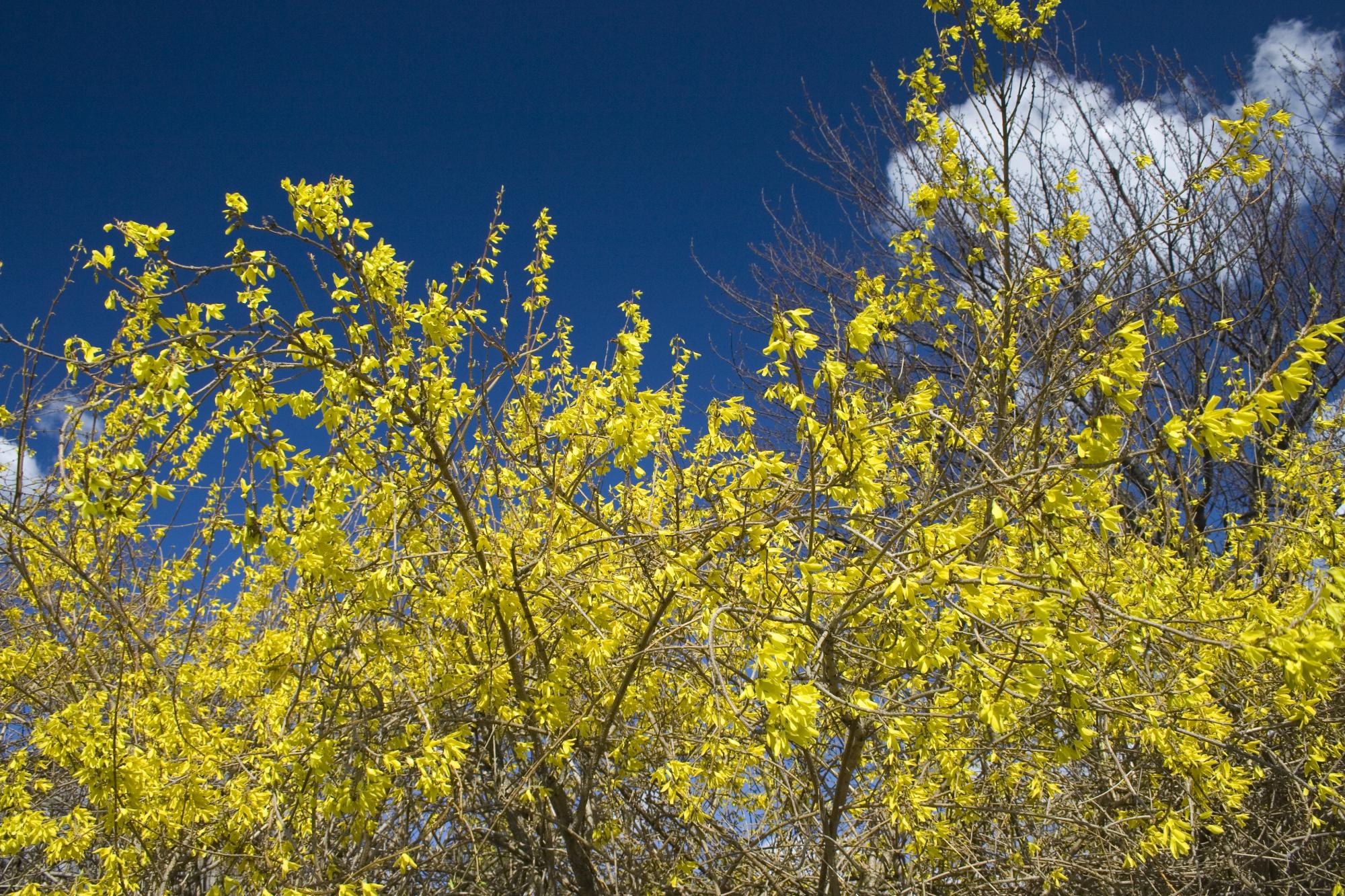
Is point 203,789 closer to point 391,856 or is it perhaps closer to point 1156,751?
point 391,856

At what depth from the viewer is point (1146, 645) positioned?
2613 mm

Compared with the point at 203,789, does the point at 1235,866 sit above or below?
below

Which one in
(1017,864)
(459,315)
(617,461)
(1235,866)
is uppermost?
(459,315)

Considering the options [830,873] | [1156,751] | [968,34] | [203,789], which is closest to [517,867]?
[203,789]

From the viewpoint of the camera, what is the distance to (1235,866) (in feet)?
12.5

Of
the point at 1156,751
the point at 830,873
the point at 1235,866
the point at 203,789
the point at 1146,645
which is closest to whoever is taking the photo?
the point at 1146,645

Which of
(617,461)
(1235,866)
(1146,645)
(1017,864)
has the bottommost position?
(1235,866)

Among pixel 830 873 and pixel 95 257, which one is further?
pixel 830 873

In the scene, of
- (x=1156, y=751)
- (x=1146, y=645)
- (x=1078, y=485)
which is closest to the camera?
(x=1078, y=485)

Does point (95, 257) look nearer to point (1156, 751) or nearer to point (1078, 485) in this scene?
point (1078, 485)

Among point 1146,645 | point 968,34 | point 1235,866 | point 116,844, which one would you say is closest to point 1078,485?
point 1146,645

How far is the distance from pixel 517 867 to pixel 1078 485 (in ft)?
10.4

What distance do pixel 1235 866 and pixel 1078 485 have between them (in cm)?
300

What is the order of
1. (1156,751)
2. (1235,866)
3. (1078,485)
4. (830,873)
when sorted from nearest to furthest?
(1078,485) → (830,873) → (1156,751) → (1235,866)
